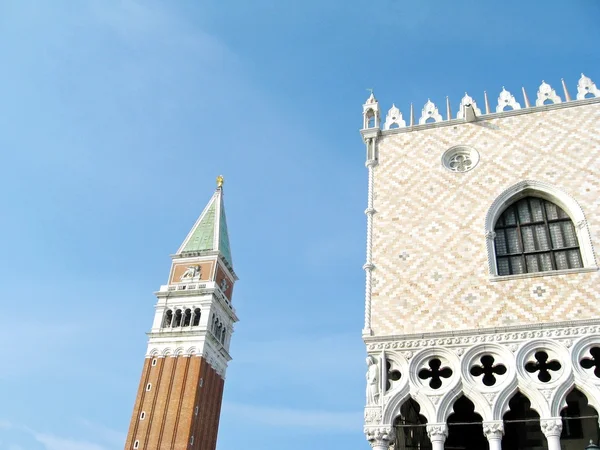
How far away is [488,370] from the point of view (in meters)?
14.2

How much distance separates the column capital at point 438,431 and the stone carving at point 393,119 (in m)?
9.28

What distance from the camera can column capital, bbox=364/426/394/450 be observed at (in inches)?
536

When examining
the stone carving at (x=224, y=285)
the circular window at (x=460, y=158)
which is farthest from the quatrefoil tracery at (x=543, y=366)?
the stone carving at (x=224, y=285)

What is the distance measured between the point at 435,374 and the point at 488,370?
1216mm

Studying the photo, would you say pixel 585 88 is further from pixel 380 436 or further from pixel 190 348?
pixel 190 348

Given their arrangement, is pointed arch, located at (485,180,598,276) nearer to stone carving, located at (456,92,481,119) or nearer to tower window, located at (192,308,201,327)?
stone carving, located at (456,92,481,119)

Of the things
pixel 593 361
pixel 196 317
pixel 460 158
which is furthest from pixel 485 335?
pixel 196 317

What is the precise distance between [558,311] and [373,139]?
7571 millimetres

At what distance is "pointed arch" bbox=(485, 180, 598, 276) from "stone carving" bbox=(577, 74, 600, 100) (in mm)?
3623

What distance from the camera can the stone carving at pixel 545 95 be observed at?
18.1 metres

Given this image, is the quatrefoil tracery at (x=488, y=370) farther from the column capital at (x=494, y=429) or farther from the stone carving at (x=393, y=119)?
the stone carving at (x=393, y=119)

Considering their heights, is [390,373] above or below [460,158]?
below

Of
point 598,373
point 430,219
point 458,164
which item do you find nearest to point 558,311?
point 598,373

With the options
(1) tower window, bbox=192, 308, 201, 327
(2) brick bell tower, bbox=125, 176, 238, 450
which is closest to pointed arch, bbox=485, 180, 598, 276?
(2) brick bell tower, bbox=125, 176, 238, 450
